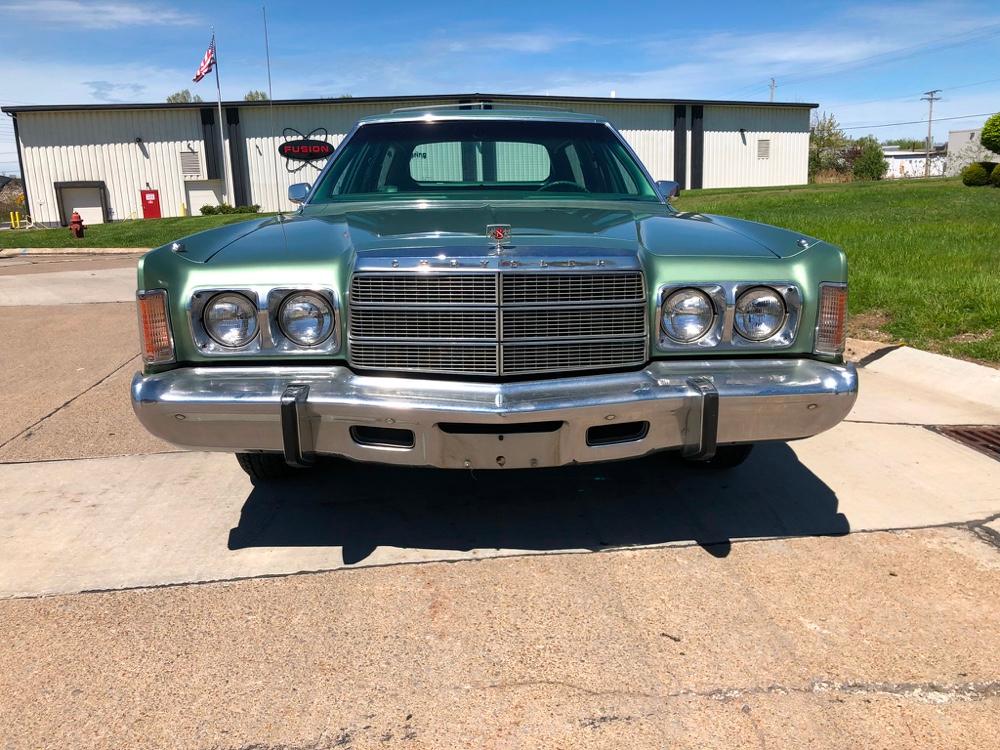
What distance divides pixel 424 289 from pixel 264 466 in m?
1.45

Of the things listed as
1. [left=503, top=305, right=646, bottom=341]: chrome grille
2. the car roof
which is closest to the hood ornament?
[left=503, top=305, right=646, bottom=341]: chrome grille

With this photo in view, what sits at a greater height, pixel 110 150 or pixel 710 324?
pixel 110 150

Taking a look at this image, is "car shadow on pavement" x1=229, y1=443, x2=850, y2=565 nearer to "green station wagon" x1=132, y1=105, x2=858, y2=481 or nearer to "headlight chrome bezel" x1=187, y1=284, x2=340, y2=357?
"green station wagon" x1=132, y1=105, x2=858, y2=481

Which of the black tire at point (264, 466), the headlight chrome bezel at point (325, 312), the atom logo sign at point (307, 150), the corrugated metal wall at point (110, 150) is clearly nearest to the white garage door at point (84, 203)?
the corrugated metal wall at point (110, 150)

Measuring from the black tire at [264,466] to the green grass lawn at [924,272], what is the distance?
462 centimetres

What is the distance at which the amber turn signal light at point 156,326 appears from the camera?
110 inches

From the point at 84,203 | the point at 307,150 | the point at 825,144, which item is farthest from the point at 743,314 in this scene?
the point at 825,144

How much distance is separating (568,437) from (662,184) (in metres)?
2.33

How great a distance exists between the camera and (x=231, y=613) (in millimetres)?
2695

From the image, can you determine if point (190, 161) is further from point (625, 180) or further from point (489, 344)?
point (489, 344)

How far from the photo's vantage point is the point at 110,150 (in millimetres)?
35188

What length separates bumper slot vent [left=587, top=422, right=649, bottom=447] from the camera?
271cm

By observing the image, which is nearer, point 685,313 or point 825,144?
point 685,313

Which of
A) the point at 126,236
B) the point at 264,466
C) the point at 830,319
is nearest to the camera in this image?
the point at 830,319
